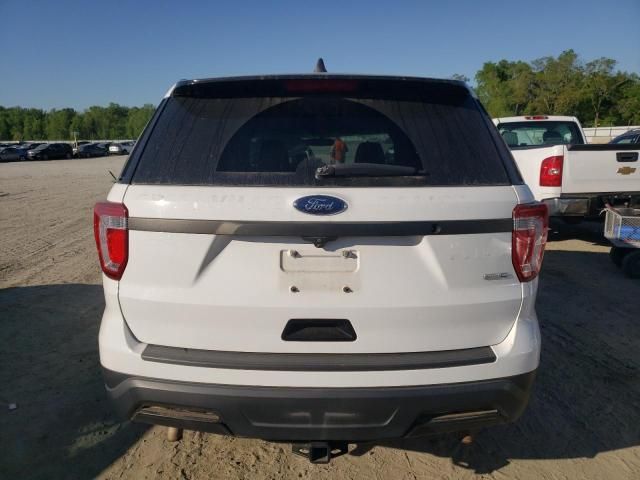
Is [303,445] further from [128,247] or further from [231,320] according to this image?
[128,247]

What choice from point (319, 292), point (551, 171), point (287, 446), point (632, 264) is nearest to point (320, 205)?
point (319, 292)

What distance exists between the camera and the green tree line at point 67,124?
407 feet

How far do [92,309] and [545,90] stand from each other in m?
72.6

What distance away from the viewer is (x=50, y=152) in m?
52.0

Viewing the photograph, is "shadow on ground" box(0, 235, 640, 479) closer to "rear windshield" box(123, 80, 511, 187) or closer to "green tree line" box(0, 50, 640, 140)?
"rear windshield" box(123, 80, 511, 187)

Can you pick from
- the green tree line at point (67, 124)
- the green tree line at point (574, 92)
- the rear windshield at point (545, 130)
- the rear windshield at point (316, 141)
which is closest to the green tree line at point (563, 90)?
the green tree line at point (574, 92)

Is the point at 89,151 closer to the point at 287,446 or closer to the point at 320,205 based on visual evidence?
the point at 287,446

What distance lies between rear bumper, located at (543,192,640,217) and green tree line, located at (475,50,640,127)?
201ft

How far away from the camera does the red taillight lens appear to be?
6.68 m

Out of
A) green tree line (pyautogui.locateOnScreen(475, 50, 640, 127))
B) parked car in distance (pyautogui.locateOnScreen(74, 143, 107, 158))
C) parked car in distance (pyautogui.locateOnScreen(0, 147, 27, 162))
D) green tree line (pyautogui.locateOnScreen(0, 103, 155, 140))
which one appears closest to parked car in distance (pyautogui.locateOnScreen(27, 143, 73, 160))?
parked car in distance (pyautogui.locateOnScreen(0, 147, 27, 162))

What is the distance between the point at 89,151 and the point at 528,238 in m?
65.0

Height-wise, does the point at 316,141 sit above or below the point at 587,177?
above

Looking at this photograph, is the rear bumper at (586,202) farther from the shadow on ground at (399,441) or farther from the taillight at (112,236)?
the taillight at (112,236)

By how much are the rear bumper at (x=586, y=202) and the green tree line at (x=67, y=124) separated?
126m
